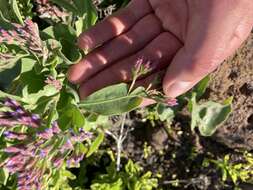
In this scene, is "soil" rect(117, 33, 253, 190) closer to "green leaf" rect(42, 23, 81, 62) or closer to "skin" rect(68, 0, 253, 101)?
"skin" rect(68, 0, 253, 101)

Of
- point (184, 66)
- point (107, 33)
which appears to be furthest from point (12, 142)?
point (184, 66)

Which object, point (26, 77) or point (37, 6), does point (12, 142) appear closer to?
point (26, 77)

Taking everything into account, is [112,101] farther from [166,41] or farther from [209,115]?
[209,115]

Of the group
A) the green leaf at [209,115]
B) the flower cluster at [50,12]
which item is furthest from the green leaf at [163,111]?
the flower cluster at [50,12]

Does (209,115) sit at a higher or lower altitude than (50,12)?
lower

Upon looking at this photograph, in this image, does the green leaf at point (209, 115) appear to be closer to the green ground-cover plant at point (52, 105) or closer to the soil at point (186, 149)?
the green ground-cover plant at point (52, 105)

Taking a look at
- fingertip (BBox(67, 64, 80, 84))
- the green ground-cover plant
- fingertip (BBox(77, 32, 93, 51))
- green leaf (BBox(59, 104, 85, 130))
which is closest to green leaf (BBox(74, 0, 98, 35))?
the green ground-cover plant


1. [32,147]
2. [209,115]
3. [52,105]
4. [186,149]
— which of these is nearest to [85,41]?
[52,105]
